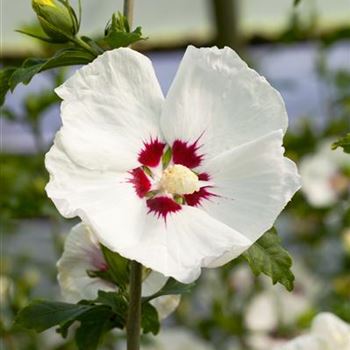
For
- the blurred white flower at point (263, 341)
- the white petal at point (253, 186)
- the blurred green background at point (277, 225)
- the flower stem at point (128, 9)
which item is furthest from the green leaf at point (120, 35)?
the blurred white flower at point (263, 341)

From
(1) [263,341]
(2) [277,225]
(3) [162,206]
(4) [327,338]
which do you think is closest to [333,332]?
(4) [327,338]

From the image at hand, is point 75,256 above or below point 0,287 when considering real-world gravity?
above

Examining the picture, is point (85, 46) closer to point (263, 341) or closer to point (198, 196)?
point (198, 196)

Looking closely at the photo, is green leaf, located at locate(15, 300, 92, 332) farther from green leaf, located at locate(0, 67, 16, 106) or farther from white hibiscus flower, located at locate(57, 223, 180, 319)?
green leaf, located at locate(0, 67, 16, 106)

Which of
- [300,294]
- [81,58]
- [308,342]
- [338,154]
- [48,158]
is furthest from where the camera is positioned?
[300,294]

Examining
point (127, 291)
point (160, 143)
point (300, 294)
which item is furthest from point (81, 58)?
point (300, 294)

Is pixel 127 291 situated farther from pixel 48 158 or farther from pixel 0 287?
pixel 0 287

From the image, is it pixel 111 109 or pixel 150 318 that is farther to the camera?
pixel 150 318

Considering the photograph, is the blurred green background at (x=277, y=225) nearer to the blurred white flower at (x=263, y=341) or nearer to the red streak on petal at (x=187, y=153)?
the blurred white flower at (x=263, y=341)

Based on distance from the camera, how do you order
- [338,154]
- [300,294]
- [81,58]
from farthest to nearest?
[300,294]
[338,154]
[81,58]
